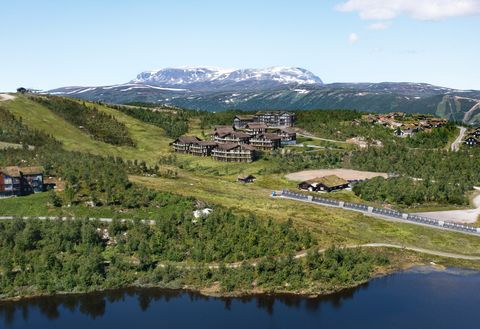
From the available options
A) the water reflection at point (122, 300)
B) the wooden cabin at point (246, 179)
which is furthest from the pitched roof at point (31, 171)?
the wooden cabin at point (246, 179)

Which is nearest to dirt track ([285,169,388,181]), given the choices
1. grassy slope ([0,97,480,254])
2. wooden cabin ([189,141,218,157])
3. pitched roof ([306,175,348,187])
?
grassy slope ([0,97,480,254])

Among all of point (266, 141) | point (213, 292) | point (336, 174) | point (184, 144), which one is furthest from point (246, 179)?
point (213, 292)

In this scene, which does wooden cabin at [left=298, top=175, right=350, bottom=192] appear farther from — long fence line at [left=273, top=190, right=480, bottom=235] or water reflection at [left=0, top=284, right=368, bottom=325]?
water reflection at [left=0, top=284, right=368, bottom=325]

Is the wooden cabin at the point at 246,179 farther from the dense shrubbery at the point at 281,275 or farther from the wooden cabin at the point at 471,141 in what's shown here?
the wooden cabin at the point at 471,141

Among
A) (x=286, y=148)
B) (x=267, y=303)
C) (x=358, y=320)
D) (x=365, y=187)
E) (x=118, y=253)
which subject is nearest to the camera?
(x=358, y=320)

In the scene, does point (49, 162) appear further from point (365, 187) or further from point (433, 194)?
point (433, 194)

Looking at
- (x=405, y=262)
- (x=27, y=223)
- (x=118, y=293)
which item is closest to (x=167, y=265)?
(x=118, y=293)

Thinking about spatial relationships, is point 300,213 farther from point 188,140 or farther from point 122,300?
point 188,140
